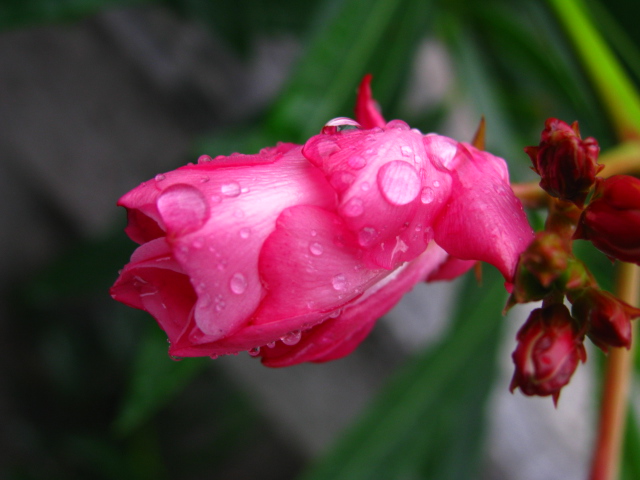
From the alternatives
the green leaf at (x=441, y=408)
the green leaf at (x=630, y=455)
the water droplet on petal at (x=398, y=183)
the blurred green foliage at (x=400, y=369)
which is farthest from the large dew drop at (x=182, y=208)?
the green leaf at (x=630, y=455)

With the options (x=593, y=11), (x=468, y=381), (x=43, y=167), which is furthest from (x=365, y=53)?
(x=43, y=167)

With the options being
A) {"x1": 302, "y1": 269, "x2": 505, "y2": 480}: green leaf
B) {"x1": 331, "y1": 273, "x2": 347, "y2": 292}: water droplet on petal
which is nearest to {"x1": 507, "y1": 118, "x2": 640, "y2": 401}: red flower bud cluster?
{"x1": 331, "y1": 273, "x2": 347, "y2": 292}: water droplet on petal

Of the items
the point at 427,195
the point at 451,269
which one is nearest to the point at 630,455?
the point at 451,269

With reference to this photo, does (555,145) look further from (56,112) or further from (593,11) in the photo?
(56,112)

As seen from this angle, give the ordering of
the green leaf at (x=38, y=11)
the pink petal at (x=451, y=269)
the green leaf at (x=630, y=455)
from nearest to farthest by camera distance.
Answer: the pink petal at (x=451, y=269)
the green leaf at (x=38, y=11)
the green leaf at (x=630, y=455)

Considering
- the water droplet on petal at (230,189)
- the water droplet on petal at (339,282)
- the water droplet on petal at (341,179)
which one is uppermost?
the water droplet on petal at (341,179)

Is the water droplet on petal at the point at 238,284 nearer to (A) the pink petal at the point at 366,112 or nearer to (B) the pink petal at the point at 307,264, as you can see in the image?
(B) the pink petal at the point at 307,264
